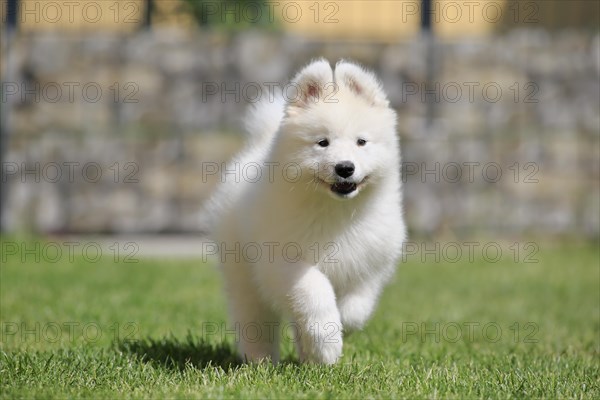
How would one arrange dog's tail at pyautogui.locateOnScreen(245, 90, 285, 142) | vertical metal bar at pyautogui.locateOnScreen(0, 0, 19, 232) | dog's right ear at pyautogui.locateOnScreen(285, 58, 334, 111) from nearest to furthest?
1. dog's right ear at pyautogui.locateOnScreen(285, 58, 334, 111)
2. dog's tail at pyautogui.locateOnScreen(245, 90, 285, 142)
3. vertical metal bar at pyautogui.locateOnScreen(0, 0, 19, 232)

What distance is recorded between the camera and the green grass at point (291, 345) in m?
2.99

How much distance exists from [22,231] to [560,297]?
Result: 5.07 m

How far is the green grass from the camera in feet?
9.80

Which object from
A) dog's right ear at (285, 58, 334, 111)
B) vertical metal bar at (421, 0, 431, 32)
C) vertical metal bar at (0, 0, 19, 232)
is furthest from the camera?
vertical metal bar at (421, 0, 431, 32)

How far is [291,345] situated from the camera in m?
4.31

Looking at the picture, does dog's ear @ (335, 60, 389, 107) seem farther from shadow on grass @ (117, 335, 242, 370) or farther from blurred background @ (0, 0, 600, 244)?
blurred background @ (0, 0, 600, 244)

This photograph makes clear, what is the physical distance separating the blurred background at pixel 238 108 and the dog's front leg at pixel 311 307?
5.36 metres

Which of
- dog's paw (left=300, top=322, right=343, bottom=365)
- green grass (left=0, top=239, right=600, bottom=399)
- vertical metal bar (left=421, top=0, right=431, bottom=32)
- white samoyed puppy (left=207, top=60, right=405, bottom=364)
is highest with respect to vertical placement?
vertical metal bar (left=421, top=0, right=431, bottom=32)

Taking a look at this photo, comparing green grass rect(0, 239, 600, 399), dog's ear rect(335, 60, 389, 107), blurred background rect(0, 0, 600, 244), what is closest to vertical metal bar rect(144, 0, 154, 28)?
blurred background rect(0, 0, 600, 244)

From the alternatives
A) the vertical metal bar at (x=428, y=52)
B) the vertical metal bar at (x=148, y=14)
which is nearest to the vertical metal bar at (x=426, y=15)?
the vertical metal bar at (x=428, y=52)

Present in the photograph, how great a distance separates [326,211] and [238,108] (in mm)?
5404

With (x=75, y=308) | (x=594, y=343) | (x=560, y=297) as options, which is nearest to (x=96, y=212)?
(x=75, y=308)

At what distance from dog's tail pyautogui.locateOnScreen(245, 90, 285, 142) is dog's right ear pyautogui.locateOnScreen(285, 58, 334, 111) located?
0.45 metres

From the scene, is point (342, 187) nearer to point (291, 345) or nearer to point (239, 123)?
point (291, 345)
